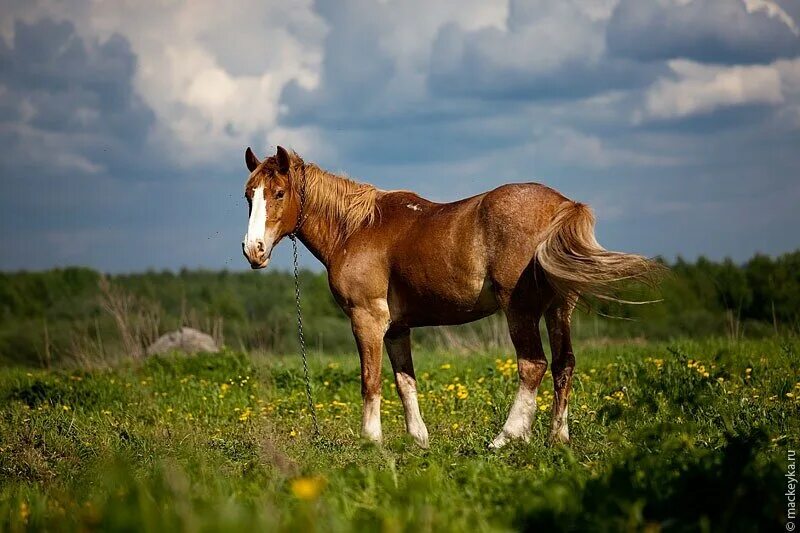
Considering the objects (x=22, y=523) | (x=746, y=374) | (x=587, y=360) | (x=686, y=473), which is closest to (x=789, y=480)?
(x=686, y=473)

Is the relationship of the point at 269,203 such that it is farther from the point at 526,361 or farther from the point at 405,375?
the point at 526,361

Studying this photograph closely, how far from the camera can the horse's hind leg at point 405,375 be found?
Result: 789 cm

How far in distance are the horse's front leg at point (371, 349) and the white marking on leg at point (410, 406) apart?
0.94 ft

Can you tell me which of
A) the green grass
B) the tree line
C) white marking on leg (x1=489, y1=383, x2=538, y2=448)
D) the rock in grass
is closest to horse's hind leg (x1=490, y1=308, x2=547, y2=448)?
white marking on leg (x1=489, y1=383, x2=538, y2=448)

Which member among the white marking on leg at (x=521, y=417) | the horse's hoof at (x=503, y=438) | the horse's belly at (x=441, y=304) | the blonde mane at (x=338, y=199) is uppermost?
the blonde mane at (x=338, y=199)

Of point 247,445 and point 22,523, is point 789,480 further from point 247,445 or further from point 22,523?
point 247,445

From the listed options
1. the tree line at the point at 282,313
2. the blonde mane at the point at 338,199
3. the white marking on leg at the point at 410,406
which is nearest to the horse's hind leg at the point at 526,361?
the white marking on leg at the point at 410,406

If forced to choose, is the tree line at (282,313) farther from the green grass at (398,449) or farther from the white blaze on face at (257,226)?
the white blaze on face at (257,226)

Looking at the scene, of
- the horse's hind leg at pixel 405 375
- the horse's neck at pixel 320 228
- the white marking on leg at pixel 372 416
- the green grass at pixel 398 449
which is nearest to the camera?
the green grass at pixel 398 449

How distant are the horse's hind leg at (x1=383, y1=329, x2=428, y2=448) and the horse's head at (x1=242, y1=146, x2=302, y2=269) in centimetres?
135

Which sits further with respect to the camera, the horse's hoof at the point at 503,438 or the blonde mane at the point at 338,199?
the blonde mane at the point at 338,199

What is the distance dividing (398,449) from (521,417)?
1313mm

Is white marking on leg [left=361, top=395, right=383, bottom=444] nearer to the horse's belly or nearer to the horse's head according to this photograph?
the horse's belly

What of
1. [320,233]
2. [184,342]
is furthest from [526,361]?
[184,342]
